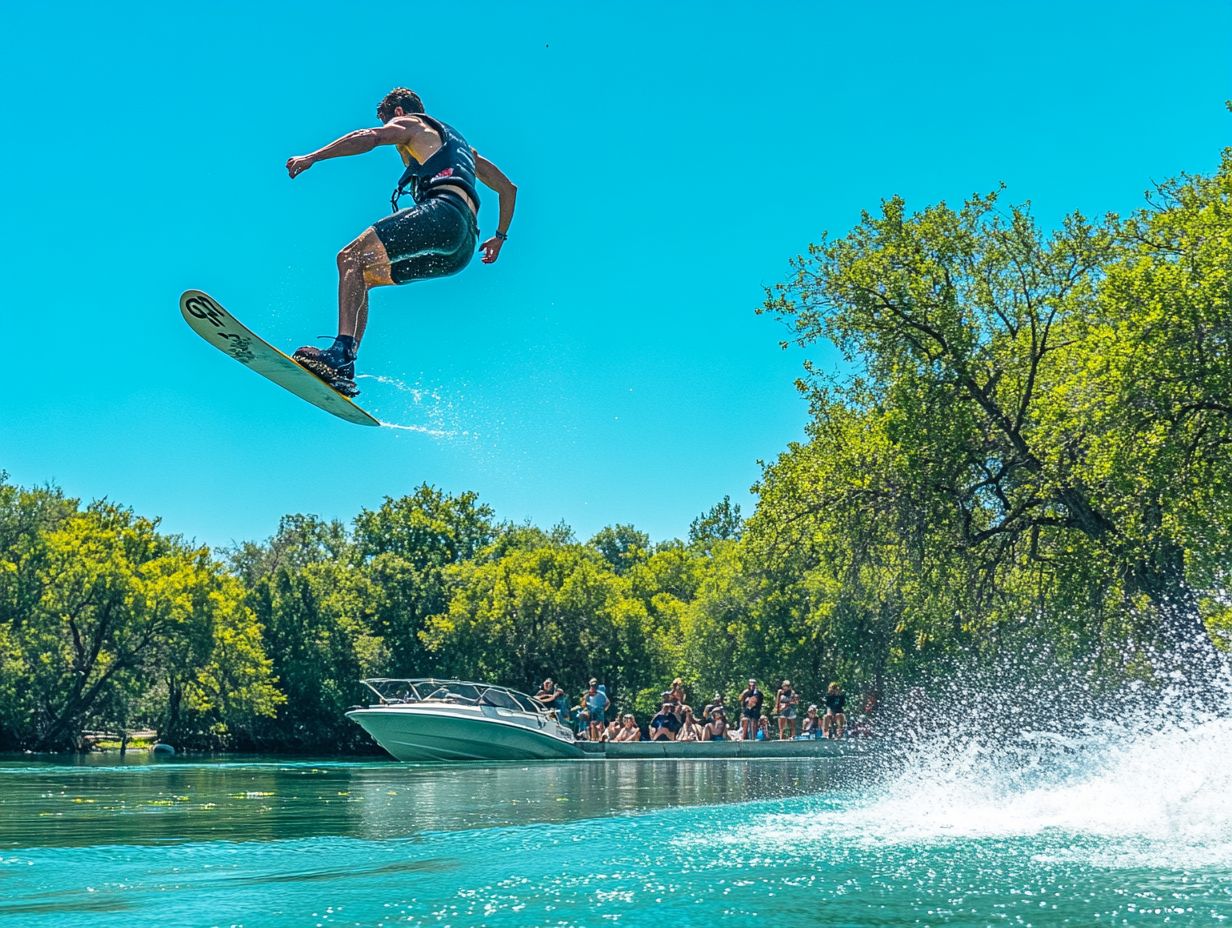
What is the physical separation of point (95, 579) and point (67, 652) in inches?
144

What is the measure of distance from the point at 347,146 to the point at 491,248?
79.7 inches

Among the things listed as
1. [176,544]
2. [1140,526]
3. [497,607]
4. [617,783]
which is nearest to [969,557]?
[1140,526]

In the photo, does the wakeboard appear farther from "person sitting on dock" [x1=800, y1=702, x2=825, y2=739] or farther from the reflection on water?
"person sitting on dock" [x1=800, y1=702, x2=825, y2=739]

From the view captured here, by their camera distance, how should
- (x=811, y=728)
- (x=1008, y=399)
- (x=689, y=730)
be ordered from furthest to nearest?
(x=689, y=730) < (x=811, y=728) < (x=1008, y=399)

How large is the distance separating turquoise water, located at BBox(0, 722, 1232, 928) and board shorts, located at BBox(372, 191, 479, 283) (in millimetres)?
4066

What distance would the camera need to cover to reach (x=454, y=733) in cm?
2877

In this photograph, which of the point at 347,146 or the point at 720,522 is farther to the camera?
the point at 720,522

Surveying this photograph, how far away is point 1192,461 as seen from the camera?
18922 millimetres

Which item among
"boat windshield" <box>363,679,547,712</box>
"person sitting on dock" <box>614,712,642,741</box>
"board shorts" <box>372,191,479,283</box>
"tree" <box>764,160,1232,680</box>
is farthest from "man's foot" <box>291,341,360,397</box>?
"person sitting on dock" <box>614,712,642,741</box>

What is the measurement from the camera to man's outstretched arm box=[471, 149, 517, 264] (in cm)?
955

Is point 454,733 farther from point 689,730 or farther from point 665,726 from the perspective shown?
point 689,730

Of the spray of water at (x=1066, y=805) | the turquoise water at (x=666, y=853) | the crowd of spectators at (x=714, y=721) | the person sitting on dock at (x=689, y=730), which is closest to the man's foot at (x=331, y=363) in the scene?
the turquoise water at (x=666, y=853)

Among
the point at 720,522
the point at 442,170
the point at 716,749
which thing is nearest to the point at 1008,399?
the point at 716,749

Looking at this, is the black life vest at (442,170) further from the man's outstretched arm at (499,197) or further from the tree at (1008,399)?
the tree at (1008,399)
